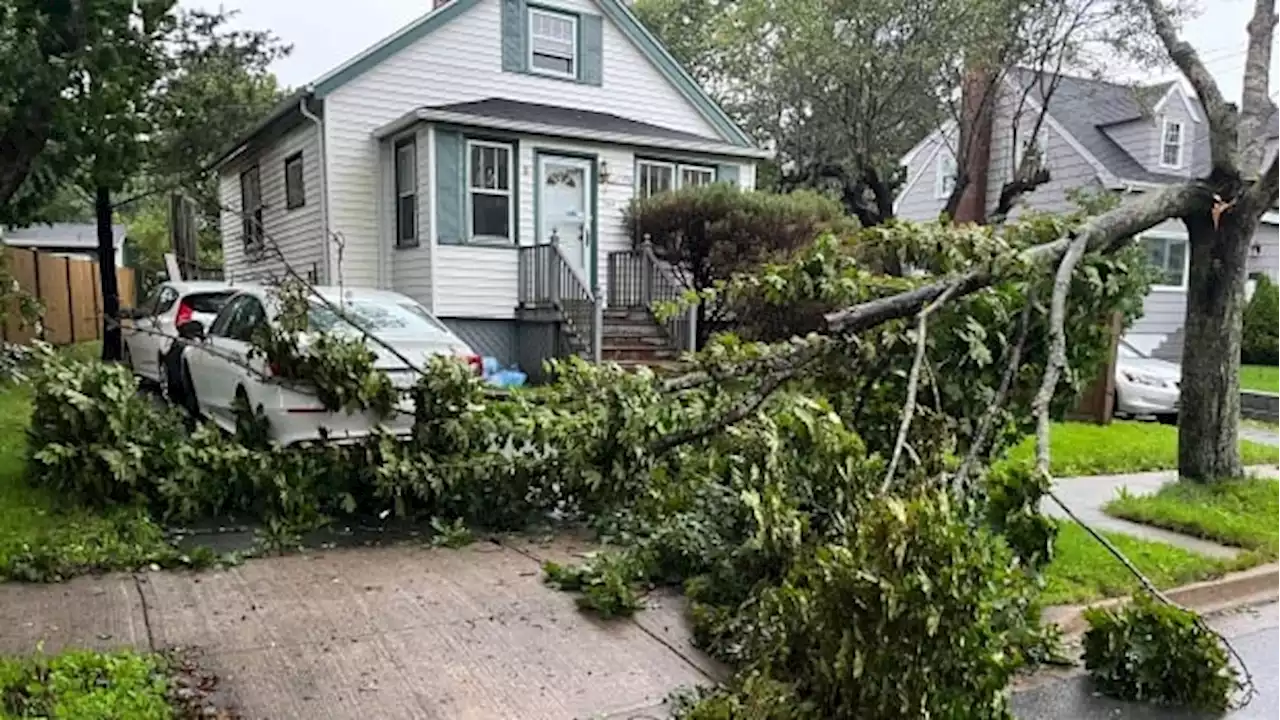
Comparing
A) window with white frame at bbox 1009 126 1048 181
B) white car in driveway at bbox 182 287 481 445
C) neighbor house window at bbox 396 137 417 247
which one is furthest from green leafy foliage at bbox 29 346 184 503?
window with white frame at bbox 1009 126 1048 181

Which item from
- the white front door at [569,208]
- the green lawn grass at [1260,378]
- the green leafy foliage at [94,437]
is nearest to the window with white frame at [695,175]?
the white front door at [569,208]

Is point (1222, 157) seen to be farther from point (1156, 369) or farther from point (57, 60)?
point (57, 60)

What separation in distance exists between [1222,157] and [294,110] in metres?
12.8

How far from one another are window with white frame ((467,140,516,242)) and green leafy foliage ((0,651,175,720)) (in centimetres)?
1034

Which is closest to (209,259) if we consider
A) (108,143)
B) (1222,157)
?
(108,143)

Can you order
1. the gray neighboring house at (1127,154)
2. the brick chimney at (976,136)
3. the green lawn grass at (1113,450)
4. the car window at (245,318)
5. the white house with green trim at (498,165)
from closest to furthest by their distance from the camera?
1. the car window at (245,318)
2. the green lawn grass at (1113,450)
3. the white house with green trim at (498,165)
4. the brick chimney at (976,136)
5. the gray neighboring house at (1127,154)

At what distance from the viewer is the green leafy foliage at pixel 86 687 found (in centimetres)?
321

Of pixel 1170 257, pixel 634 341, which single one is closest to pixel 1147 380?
pixel 634 341

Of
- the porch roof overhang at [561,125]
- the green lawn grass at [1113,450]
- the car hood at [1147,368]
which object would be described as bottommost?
the green lawn grass at [1113,450]

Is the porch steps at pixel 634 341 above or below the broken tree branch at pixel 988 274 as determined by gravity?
below

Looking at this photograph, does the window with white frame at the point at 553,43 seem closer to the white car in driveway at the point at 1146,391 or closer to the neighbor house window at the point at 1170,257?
the white car in driveway at the point at 1146,391

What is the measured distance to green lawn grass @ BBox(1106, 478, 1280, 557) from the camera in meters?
6.12

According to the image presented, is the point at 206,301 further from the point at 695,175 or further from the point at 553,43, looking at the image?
the point at 695,175

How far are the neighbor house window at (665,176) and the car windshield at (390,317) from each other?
273 inches
